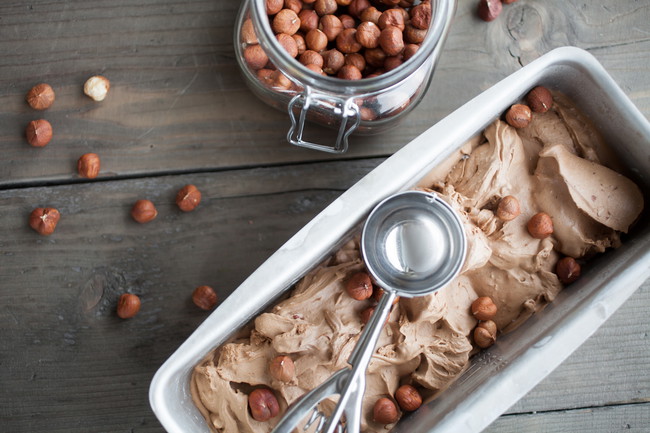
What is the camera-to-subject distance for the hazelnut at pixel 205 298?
3.22 ft

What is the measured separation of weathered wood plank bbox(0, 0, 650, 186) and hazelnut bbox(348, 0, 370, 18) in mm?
176

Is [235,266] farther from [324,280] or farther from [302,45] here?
[302,45]

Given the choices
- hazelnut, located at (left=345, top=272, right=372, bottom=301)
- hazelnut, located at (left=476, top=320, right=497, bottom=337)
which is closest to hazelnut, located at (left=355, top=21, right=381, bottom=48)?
hazelnut, located at (left=345, top=272, right=372, bottom=301)

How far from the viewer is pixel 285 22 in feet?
3.04

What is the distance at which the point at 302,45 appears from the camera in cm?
95

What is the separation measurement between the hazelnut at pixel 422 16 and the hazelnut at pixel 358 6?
0.09m

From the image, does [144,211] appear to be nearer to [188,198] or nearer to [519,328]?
[188,198]

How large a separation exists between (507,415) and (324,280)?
43 centimetres

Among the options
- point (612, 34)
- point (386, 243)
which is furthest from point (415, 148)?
point (612, 34)

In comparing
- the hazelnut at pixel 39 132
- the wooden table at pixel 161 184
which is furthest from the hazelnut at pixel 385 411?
the hazelnut at pixel 39 132

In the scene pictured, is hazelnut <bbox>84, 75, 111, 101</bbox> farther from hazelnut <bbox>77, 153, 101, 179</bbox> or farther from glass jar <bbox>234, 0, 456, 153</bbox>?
glass jar <bbox>234, 0, 456, 153</bbox>

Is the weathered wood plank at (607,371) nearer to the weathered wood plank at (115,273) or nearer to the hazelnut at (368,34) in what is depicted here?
the weathered wood plank at (115,273)

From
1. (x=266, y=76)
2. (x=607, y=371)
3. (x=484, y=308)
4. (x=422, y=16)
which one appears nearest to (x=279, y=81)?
(x=266, y=76)

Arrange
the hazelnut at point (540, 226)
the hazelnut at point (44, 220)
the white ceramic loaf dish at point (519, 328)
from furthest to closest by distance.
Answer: the hazelnut at point (44, 220) < the hazelnut at point (540, 226) < the white ceramic loaf dish at point (519, 328)
